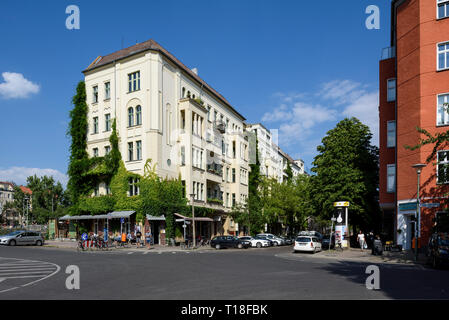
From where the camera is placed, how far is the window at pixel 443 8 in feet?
90.7

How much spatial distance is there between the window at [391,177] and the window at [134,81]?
85.9 feet

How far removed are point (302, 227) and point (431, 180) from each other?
159 ft

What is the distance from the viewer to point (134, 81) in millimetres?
43812

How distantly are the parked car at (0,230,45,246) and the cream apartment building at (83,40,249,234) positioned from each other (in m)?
8.01

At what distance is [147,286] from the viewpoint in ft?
40.3

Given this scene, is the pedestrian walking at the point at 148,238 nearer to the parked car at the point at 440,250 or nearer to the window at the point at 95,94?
the window at the point at 95,94

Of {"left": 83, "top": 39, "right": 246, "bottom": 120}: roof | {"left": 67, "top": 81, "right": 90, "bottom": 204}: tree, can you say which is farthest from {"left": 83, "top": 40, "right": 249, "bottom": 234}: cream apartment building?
{"left": 67, "top": 81, "right": 90, "bottom": 204}: tree

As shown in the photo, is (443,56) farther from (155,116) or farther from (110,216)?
(110,216)

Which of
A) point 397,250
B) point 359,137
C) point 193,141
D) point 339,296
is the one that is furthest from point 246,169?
point 339,296

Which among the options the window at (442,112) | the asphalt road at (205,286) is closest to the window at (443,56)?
the window at (442,112)

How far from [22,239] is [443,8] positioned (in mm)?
40689

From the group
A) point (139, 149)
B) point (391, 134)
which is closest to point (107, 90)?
point (139, 149)
